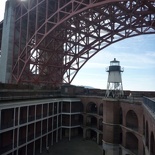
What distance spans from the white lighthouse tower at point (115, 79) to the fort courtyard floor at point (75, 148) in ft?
33.3

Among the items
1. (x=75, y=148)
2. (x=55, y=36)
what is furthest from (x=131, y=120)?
(x=55, y=36)

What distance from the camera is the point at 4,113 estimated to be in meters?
25.6

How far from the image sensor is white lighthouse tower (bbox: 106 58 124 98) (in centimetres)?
3450

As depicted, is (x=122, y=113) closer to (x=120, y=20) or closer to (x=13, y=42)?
(x=120, y=20)

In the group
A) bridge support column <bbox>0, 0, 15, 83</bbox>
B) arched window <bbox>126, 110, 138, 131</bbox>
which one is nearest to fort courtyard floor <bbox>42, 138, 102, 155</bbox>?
arched window <bbox>126, 110, 138, 131</bbox>

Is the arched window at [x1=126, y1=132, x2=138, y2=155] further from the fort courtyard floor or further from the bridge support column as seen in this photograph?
the bridge support column

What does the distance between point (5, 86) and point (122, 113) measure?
61.7 ft

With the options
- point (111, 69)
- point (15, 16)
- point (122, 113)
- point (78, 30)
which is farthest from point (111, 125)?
point (15, 16)

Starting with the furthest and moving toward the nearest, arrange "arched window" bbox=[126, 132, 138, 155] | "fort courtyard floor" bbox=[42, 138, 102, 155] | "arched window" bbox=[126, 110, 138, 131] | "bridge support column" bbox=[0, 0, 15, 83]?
1. "bridge support column" bbox=[0, 0, 15, 83]
2. "fort courtyard floor" bbox=[42, 138, 102, 155]
3. "arched window" bbox=[126, 110, 138, 131]
4. "arched window" bbox=[126, 132, 138, 155]

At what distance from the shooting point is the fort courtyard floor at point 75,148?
111 ft

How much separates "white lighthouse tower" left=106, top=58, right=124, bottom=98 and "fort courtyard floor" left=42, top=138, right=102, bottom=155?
33.3 feet

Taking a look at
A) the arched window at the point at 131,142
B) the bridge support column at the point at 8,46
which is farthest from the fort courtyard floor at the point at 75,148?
the bridge support column at the point at 8,46

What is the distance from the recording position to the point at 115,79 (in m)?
34.5

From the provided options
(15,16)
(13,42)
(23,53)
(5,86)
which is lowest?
(5,86)
